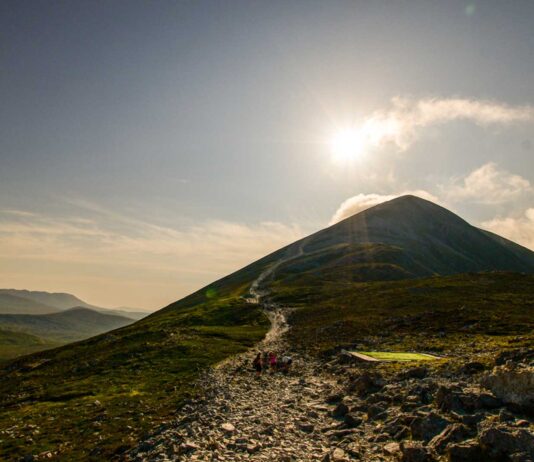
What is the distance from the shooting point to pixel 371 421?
2278 centimetres

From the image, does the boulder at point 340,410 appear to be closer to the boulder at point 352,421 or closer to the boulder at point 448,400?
the boulder at point 352,421

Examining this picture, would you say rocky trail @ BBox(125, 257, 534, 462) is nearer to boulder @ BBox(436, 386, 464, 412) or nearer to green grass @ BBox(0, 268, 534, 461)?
boulder @ BBox(436, 386, 464, 412)

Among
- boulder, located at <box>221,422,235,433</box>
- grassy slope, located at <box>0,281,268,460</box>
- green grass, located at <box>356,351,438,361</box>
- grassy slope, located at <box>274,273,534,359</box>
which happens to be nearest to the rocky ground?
boulder, located at <box>221,422,235,433</box>

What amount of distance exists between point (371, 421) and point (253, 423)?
7.44 metres

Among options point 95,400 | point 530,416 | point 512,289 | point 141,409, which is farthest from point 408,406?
point 512,289

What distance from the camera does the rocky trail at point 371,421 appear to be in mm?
16656

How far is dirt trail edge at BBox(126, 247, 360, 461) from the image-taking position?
20.2 meters

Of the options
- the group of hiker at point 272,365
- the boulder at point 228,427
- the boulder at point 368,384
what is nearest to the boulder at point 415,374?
the boulder at point 368,384

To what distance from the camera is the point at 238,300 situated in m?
132

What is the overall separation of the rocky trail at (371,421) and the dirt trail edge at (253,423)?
0.06m

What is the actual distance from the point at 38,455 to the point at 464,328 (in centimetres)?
6059

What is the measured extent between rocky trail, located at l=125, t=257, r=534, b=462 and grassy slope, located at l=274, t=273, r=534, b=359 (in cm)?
1879

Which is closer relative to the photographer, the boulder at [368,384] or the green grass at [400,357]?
the boulder at [368,384]

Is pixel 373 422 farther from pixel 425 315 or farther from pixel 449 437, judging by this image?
pixel 425 315
